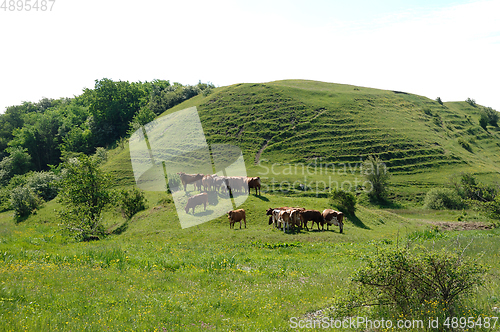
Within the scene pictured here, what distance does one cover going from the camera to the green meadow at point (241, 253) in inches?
315

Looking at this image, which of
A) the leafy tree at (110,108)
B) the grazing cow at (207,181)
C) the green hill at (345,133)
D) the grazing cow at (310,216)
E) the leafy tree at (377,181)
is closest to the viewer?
the grazing cow at (310,216)

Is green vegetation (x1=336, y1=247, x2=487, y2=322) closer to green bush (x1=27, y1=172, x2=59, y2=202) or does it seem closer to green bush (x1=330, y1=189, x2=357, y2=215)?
green bush (x1=330, y1=189, x2=357, y2=215)

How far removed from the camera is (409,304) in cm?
727

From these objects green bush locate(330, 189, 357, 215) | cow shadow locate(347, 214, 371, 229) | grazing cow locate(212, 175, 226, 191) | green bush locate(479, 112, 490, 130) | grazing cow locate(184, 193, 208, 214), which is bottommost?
cow shadow locate(347, 214, 371, 229)

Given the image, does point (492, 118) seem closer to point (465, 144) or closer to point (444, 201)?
point (465, 144)

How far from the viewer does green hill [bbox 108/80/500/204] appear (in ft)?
218

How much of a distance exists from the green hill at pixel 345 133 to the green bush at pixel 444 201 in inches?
186

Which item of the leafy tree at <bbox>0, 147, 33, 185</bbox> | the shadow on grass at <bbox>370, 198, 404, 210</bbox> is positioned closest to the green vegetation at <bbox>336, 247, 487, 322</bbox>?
the shadow on grass at <bbox>370, 198, 404, 210</bbox>

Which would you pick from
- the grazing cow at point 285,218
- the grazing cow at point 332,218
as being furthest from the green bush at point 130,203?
the grazing cow at point 332,218

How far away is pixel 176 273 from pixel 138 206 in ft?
78.6

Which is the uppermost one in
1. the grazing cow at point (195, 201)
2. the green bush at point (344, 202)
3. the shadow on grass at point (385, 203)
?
the grazing cow at point (195, 201)

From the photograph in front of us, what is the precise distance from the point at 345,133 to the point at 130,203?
62849mm

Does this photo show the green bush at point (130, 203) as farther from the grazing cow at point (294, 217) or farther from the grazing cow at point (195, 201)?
the grazing cow at point (294, 217)

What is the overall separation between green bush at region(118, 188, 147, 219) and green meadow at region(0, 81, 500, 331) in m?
1.85
